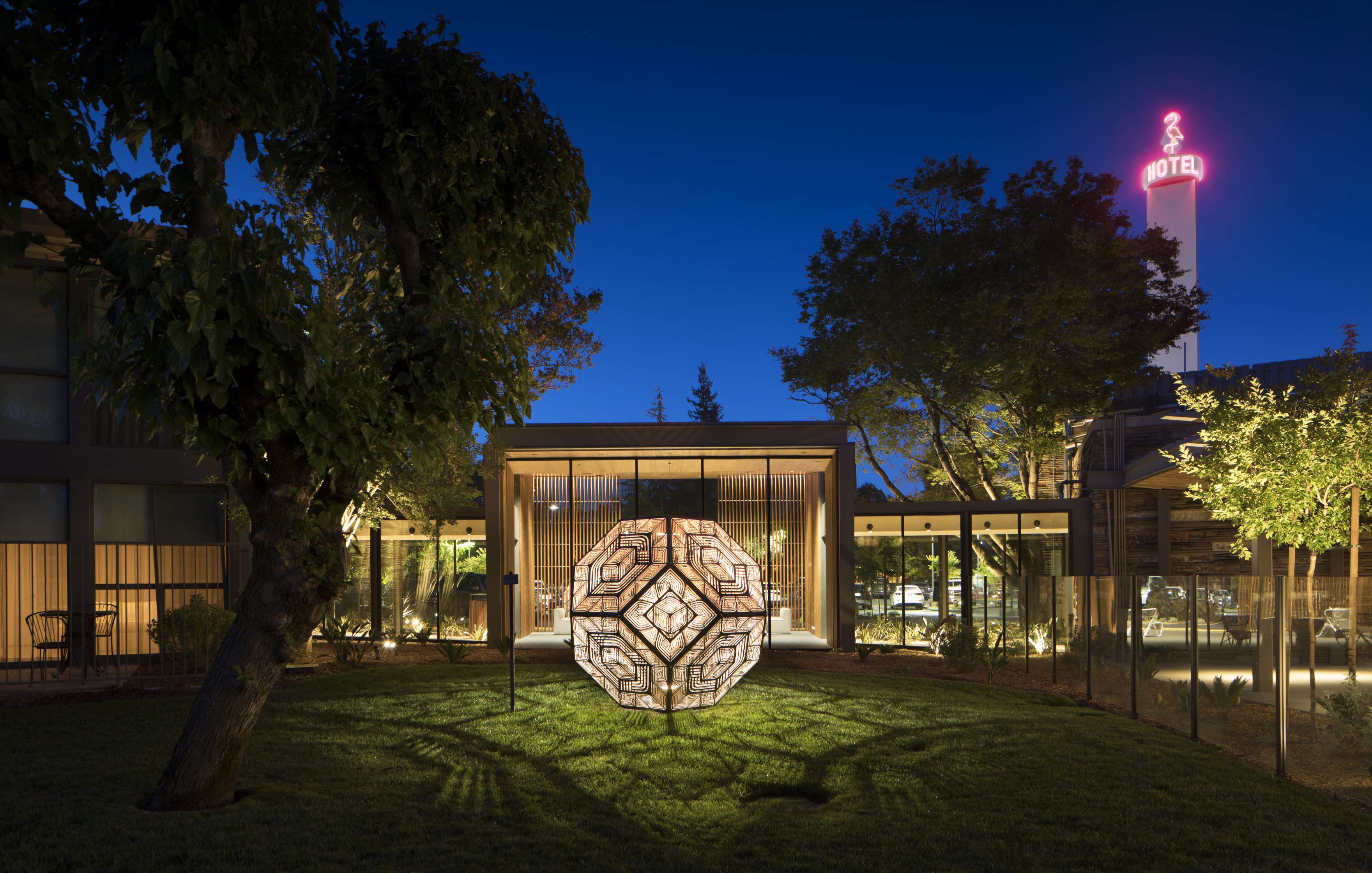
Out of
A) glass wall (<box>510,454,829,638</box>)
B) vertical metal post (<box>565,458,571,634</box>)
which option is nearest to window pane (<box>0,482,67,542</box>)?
glass wall (<box>510,454,829,638</box>)

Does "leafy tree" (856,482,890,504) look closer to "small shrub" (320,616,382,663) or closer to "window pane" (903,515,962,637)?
"window pane" (903,515,962,637)

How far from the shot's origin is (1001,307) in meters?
21.2

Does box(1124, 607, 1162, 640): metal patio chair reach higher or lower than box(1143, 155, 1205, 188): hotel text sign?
lower

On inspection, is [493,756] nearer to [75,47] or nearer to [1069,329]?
[75,47]

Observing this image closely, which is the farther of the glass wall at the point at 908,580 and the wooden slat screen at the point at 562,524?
the wooden slat screen at the point at 562,524

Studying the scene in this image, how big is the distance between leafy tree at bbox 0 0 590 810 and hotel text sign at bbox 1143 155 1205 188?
209ft

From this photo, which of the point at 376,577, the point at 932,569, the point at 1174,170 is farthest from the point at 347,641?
the point at 1174,170

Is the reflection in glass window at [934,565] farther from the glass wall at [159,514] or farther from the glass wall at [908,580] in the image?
the glass wall at [159,514]

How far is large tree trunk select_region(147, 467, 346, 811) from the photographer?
5844 millimetres

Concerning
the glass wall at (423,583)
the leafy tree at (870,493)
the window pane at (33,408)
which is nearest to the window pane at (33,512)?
the window pane at (33,408)

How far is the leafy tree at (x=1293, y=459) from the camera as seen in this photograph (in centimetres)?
1395

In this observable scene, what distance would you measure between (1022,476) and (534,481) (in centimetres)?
1339

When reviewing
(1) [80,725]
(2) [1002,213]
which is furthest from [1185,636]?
(2) [1002,213]

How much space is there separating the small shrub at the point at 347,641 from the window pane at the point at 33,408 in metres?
4.93
